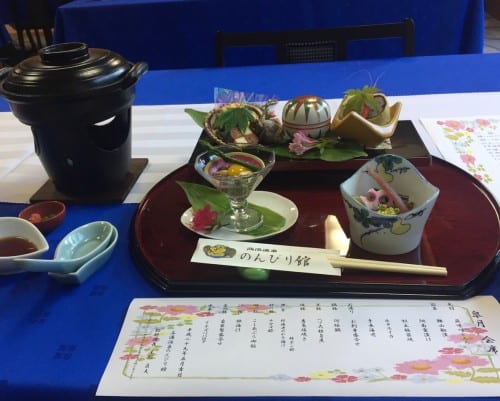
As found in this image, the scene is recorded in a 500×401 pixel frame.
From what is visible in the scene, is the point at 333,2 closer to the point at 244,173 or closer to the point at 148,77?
the point at 148,77

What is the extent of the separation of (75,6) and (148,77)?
2.57 feet

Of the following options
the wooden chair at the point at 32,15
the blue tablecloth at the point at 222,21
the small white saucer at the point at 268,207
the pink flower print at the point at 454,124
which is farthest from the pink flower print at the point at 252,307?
the wooden chair at the point at 32,15

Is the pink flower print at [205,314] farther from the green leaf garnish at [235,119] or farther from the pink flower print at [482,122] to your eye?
the pink flower print at [482,122]

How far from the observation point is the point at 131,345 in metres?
0.47

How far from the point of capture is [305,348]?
451 millimetres

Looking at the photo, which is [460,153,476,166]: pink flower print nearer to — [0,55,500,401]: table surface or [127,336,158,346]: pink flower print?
[0,55,500,401]: table surface

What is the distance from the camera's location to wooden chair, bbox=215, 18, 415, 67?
1.29 m

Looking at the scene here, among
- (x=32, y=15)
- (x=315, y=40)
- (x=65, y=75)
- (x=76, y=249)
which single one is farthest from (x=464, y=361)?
(x=32, y=15)

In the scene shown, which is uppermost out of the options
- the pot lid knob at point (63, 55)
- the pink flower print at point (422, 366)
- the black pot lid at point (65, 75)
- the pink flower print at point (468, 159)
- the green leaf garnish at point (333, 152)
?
the pot lid knob at point (63, 55)

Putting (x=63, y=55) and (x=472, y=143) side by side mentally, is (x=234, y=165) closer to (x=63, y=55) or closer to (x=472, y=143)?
(x=63, y=55)

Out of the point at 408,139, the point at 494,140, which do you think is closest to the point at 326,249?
the point at 408,139

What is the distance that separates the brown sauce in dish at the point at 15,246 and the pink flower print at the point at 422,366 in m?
0.44

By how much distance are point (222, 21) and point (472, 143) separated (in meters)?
1.23

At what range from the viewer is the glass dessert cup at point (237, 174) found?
2.02ft
